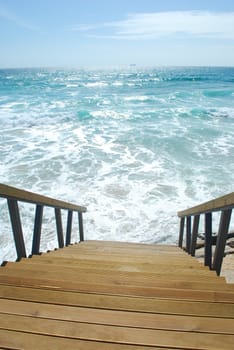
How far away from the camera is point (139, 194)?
33.9ft

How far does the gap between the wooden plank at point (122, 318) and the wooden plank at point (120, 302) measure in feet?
0.19

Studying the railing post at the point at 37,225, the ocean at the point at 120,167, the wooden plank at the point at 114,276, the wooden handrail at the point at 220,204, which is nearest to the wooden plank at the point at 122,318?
the wooden plank at the point at 114,276

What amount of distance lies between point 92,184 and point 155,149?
5.53m

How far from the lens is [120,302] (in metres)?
1.95

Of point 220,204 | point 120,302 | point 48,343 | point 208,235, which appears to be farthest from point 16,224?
point 208,235

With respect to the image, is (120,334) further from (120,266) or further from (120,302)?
(120,266)

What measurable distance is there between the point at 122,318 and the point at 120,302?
0.18 meters

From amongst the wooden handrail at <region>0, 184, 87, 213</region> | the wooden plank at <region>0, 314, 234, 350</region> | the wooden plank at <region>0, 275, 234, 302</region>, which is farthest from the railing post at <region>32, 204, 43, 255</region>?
the wooden plank at <region>0, 314, 234, 350</region>

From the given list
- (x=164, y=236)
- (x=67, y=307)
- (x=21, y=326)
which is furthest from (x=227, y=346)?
(x=164, y=236)

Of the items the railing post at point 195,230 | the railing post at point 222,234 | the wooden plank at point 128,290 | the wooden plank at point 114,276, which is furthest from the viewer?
the railing post at point 195,230

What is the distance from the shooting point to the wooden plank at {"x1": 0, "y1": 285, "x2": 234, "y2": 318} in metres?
1.85

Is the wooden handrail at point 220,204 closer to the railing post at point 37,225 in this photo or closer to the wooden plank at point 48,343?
the wooden plank at point 48,343

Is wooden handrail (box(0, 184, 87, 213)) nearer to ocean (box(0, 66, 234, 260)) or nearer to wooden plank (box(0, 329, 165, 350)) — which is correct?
wooden plank (box(0, 329, 165, 350))

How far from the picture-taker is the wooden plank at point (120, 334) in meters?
1.55
